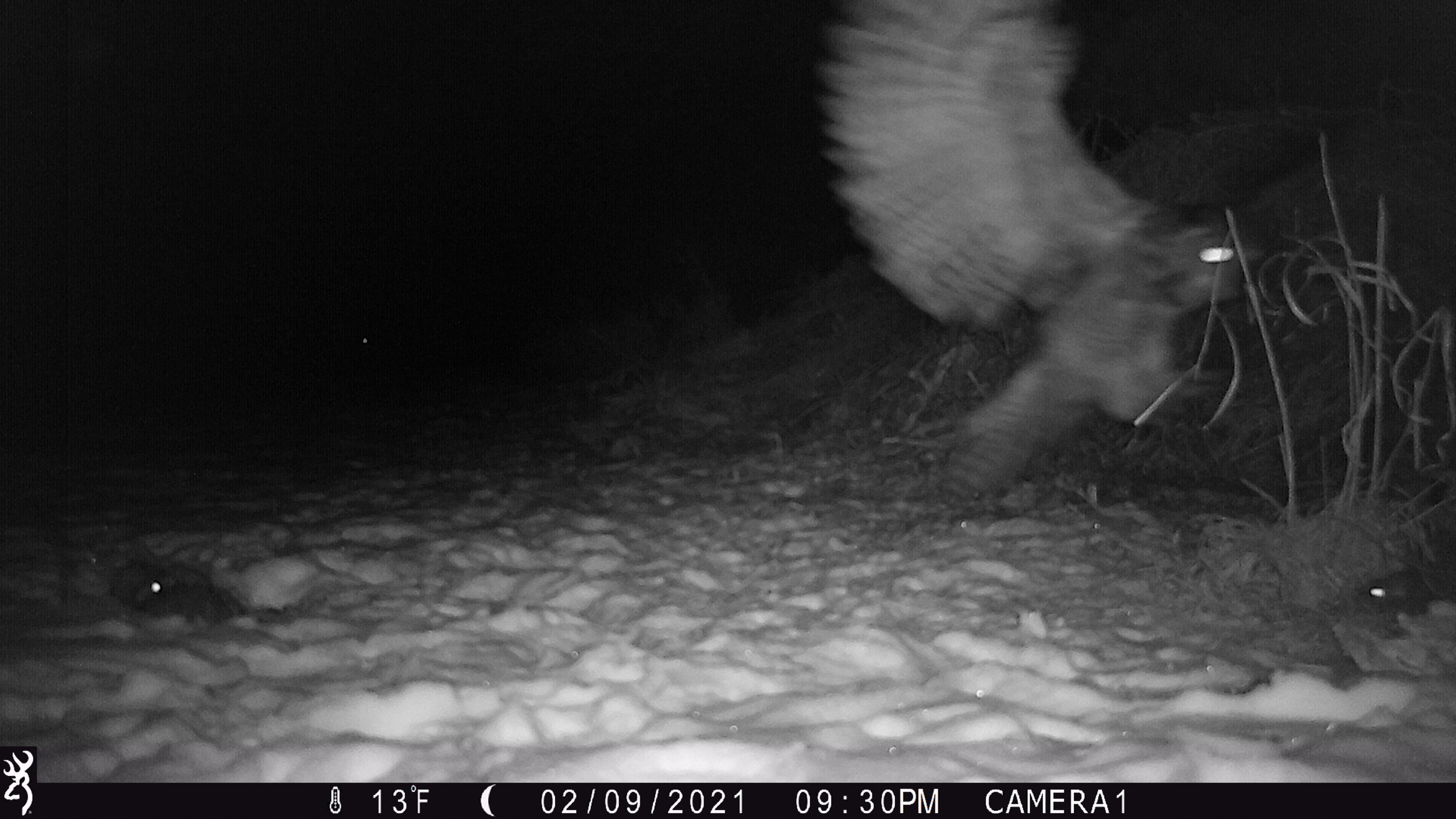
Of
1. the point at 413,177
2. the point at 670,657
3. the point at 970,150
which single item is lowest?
the point at 670,657

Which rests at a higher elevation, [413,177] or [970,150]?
[413,177]

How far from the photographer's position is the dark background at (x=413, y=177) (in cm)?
377

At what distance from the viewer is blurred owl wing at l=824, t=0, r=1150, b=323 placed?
2.06m

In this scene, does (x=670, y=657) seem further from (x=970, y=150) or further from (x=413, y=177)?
(x=413, y=177)

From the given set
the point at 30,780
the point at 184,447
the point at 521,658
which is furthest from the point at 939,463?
the point at 184,447

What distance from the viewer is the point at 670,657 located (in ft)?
7.00

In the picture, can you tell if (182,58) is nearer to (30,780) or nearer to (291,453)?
(291,453)

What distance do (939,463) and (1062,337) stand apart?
5.36 feet

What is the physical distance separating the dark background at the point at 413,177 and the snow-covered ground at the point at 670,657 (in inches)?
71.0

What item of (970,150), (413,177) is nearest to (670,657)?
(970,150)

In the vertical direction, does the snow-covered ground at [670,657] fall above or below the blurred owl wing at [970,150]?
below

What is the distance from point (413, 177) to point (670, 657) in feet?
48.4

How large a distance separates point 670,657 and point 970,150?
142 centimetres

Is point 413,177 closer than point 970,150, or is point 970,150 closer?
point 970,150
